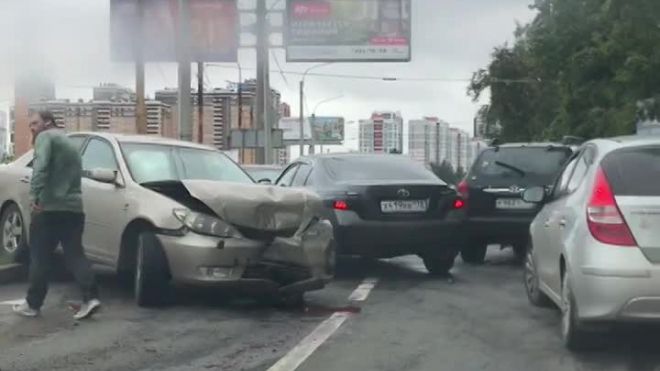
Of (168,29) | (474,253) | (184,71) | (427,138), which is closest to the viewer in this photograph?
(474,253)

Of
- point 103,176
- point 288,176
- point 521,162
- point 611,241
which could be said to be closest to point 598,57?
point 521,162

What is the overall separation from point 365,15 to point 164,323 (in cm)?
3262

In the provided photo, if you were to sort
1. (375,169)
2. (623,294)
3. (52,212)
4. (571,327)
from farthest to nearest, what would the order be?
(375,169) < (52,212) < (571,327) < (623,294)

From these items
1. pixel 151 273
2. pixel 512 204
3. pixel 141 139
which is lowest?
pixel 151 273

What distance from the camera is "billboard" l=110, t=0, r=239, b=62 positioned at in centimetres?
1622

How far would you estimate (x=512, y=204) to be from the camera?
12.1m

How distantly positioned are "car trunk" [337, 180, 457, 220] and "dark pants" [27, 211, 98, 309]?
3.42m

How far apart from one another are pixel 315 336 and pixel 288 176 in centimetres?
551

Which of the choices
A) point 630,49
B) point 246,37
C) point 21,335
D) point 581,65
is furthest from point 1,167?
point 246,37

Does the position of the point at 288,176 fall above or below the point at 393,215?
above

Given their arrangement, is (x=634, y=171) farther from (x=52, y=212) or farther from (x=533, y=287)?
(x=52, y=212)

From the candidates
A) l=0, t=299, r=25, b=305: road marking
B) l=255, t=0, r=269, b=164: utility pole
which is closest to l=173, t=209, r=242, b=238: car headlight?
l=0, t=299, r=25, b=305: road marking

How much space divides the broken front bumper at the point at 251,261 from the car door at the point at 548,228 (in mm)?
1850

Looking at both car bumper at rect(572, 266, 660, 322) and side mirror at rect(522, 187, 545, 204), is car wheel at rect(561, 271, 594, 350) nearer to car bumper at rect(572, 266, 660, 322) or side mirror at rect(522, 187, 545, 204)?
car bumper at rect(572, 266, 660, 322)
